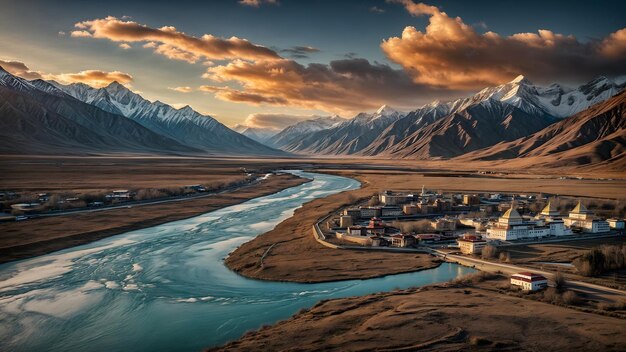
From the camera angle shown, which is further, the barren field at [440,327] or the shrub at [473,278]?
the shrub at [473,278]

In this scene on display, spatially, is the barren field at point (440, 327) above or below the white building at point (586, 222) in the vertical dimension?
below

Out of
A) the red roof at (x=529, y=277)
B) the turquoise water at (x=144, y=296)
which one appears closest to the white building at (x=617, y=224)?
the turquoise water at (x=144, y=296)

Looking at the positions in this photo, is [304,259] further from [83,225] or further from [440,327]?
[83,225]

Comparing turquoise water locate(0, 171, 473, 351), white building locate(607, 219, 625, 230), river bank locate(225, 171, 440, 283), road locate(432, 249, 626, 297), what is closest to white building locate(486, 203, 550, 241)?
road locate(432, 249, 626, 297)

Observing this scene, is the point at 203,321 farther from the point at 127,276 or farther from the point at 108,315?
the point at 127,276

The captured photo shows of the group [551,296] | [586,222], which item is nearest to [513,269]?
[551,296]

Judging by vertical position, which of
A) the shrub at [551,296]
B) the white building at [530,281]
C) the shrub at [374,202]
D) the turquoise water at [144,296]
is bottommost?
the turquoise water at [144,296]

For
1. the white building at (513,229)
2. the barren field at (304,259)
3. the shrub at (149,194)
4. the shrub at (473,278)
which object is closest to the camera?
the shrub at (473,278)

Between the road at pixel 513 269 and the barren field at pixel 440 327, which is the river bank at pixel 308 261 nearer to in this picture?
the road at pixel 513 269
